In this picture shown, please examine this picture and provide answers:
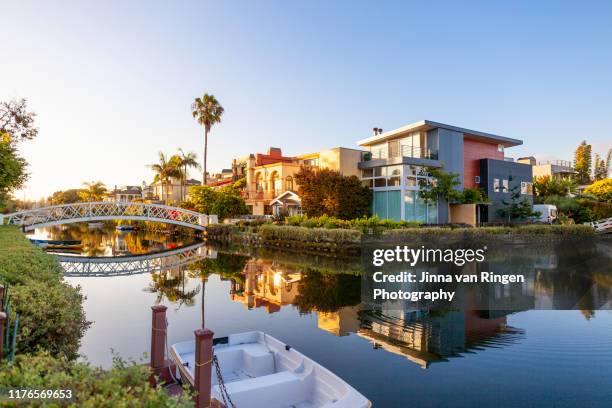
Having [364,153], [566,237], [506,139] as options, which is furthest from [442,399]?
[506,139]

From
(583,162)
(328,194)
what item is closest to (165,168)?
(328,194)

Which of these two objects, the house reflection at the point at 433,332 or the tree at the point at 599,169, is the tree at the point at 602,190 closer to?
the tree at the point at 599,169

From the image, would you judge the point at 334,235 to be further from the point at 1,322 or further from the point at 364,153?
the point at 1,322

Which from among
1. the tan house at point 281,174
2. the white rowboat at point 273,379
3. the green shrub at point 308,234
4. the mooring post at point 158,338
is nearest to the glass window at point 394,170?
the tan house at point 281,174

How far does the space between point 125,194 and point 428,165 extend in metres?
76.3

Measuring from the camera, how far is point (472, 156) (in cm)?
3478

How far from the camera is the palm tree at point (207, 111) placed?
43.0 metres

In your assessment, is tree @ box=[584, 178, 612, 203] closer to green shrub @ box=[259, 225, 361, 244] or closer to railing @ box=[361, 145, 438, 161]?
railing @ box=[361, 145, 438, 161]

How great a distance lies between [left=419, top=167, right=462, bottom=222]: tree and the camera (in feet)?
98.8

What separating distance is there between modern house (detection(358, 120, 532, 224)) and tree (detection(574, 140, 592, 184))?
36.4 meters

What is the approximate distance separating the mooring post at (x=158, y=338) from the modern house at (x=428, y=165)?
2572 centimetres

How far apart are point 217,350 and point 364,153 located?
28.0 metres

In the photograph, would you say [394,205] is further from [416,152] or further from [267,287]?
[267,287]

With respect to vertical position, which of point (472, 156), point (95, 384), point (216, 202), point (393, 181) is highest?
point (472, 156)
